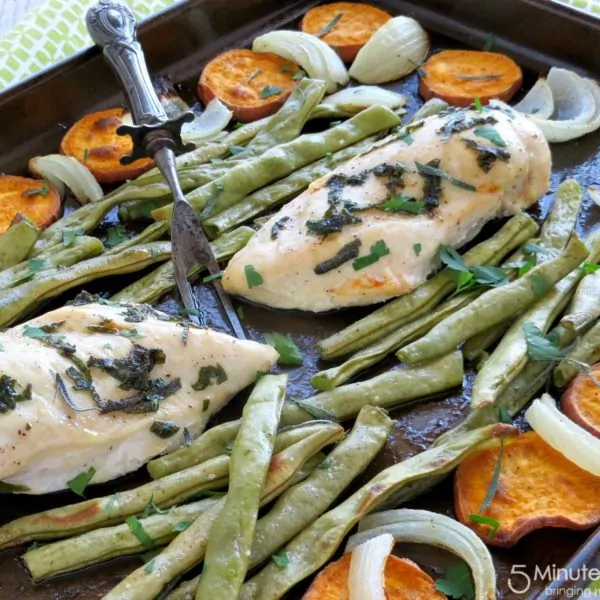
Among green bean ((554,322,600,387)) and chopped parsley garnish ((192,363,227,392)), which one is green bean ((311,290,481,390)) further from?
green bean ((554,322,600,387))

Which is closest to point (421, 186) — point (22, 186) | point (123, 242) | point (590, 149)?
point (590, 149)

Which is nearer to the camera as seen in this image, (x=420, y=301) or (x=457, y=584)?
(x=457, y=584)

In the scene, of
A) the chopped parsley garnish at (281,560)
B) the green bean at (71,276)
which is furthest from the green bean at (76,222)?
the chopped parsley garnish at (281,560)

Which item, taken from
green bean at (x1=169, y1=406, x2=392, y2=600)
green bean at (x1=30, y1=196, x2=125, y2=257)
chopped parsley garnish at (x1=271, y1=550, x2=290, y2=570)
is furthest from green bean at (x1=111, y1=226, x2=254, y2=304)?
chopped parsley garnish at (x1=271, y1=550, x2=290, y2=570)

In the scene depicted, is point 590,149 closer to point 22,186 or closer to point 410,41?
point 410,41

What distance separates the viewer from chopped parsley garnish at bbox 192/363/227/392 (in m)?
3.15

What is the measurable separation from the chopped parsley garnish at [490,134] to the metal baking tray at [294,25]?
0.43 m

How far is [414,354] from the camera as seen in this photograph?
3.23m

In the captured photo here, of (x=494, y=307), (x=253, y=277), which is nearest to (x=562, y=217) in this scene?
(x=494, y=307)

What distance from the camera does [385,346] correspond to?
131 inches

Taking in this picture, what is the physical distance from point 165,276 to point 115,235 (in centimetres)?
47

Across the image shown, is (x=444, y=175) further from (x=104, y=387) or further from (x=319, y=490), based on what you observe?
(x=104, y=387)

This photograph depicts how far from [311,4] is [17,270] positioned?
9.00ft

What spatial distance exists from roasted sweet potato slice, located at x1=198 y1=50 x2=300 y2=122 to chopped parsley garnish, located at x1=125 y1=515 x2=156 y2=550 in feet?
8.50
